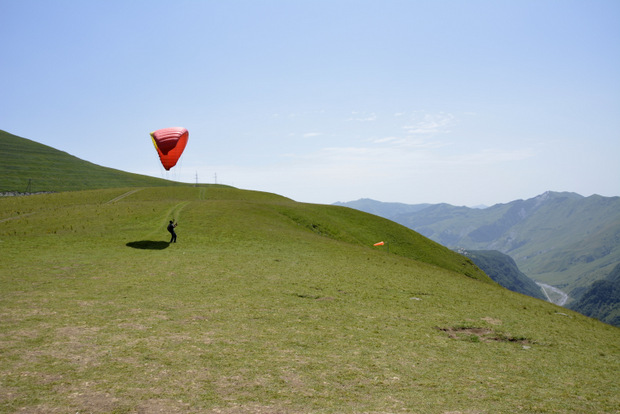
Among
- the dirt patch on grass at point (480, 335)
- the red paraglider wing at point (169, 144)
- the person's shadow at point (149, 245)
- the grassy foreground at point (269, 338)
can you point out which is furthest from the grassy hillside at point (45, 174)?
the dirt patch on grass at point (480, 335)

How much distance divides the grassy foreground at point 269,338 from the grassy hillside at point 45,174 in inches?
3942

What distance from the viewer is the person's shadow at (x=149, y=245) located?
125ft

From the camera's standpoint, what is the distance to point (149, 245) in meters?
39.0

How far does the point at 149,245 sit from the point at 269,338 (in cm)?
2720

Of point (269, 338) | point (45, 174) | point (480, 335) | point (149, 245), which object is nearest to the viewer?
point (269, 338)

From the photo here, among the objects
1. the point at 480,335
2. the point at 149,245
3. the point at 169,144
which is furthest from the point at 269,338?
the point at 169,144

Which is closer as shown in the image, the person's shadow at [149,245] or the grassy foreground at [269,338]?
the grassy foreground at [269,338]

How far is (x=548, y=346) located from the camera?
1922 cm

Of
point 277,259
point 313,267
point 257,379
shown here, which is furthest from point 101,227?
point 257,379

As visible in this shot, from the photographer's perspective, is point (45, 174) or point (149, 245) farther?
point (45, 174)

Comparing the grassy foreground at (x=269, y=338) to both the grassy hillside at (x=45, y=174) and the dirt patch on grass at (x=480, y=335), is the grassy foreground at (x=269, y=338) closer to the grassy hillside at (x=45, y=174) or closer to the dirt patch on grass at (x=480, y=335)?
the dirt patch on grass at (x=480, y=335)

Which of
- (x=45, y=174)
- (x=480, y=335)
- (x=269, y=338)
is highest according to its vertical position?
(x=45, y=174)

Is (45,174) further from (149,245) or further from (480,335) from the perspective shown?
(480,335)

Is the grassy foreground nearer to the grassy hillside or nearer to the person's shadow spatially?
the person's shadow
